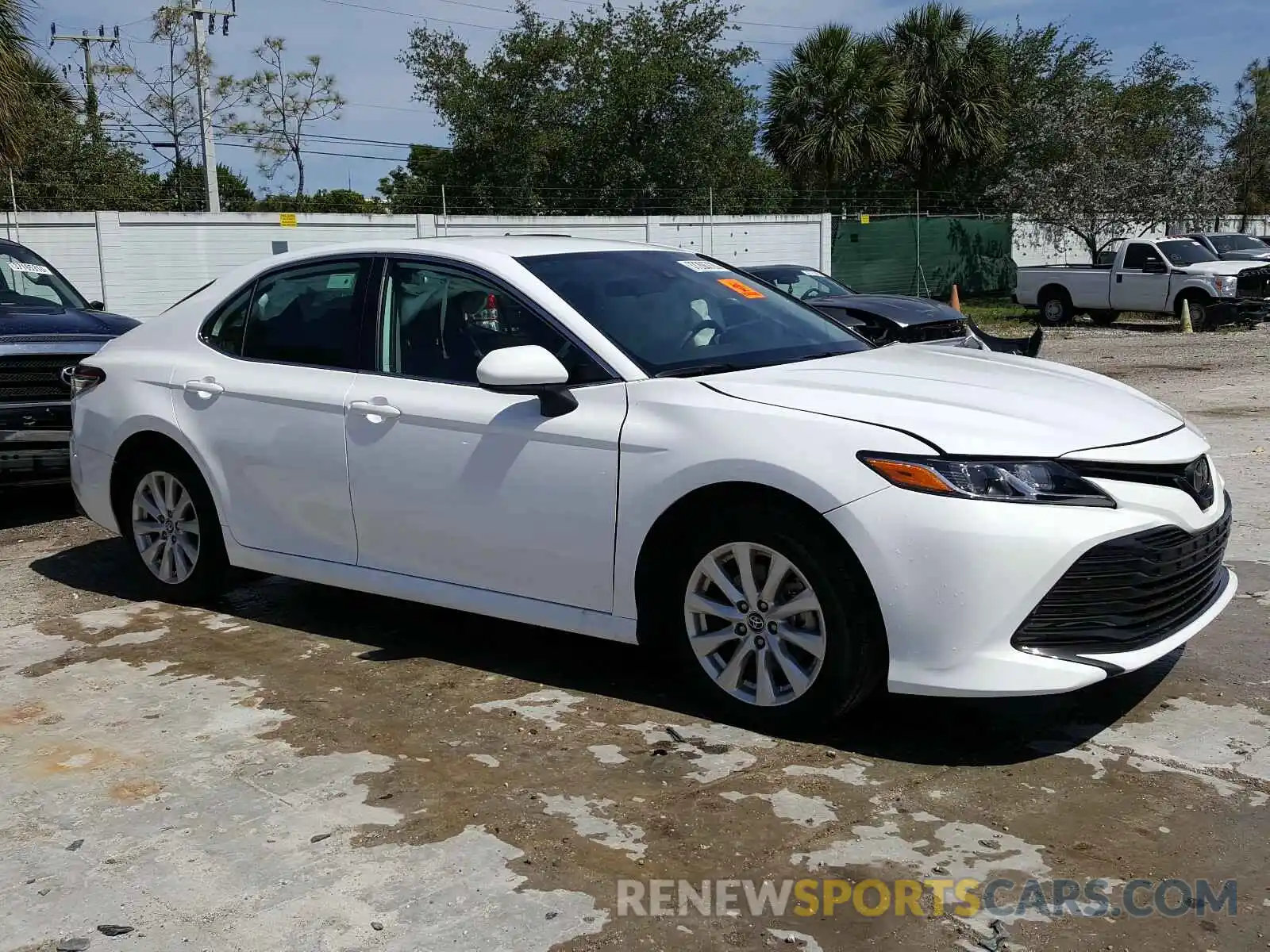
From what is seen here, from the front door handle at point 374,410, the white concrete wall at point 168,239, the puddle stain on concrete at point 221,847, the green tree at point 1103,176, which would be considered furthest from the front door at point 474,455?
the green tree at point 1103,176

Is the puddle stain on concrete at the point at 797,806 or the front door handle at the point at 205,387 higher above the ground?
the front door handle at the point at 205,387

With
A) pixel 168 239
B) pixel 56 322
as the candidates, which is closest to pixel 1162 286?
pixel 168 239

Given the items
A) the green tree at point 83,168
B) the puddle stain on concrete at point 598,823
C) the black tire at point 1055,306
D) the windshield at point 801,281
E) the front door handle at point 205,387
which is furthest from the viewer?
the green tree at point 83,168

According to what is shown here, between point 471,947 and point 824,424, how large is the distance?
6.18 feet

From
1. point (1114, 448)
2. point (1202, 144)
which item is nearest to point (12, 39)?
point (1114, 448)

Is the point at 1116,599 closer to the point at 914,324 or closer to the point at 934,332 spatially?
the point at 914,324

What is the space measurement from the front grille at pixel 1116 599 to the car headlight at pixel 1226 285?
20.3 m

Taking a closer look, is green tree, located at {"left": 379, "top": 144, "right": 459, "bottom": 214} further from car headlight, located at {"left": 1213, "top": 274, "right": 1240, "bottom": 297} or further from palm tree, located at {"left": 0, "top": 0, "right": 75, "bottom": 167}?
car headlight, located at {"left": 1213, "top": 274, "right": 1240, "bottom": 297}

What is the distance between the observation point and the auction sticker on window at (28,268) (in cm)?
898

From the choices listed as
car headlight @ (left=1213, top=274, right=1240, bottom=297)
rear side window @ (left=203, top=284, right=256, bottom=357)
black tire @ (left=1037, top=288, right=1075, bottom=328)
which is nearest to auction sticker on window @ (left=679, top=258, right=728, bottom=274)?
rear side window @ (left=203, top=284, right=256, bottom=357)

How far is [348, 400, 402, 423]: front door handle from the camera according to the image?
5059mm

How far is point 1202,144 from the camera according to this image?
109 ft

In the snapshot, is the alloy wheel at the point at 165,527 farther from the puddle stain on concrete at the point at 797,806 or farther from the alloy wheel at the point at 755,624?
the puddle stain on concrete at the point at 797,806

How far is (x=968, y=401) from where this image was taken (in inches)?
166
